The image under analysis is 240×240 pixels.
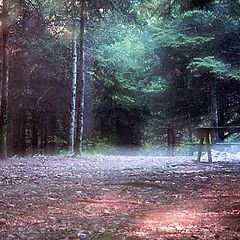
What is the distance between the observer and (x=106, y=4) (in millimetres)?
15031

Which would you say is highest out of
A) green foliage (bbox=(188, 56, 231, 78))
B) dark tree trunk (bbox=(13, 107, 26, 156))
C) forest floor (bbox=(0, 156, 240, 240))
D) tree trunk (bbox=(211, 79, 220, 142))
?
green foliage (bbox=(188, 56, 231, 78))

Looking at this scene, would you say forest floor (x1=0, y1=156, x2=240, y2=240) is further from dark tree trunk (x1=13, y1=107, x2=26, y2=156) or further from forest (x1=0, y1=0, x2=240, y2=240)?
dark tree trunk (x1=13, y1=107, x2=26, y2=156)

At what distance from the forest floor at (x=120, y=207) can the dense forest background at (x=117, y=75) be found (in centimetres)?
911

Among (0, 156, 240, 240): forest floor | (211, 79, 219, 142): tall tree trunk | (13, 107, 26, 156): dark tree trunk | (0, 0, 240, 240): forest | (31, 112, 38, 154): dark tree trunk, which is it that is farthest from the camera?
(31, 112, 38, 154): dark tree trunk

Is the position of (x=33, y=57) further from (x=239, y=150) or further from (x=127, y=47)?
(x=239, y=150)

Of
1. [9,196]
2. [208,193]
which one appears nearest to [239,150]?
[208,193]

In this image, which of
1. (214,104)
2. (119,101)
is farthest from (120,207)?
(119,101)

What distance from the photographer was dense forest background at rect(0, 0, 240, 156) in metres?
17.5

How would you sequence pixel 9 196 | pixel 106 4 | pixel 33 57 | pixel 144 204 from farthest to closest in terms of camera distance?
pixel 33 57, pixel 106 4, pixel 9 196, pixel 144 204

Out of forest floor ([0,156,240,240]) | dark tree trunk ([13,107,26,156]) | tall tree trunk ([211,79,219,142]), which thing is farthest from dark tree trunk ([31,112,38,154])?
forest floor ([0,156,240,240])

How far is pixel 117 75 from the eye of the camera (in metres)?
22.2

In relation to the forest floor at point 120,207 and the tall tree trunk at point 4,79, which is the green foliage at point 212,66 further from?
the forest floor at point 120,207

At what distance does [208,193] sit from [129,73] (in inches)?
662

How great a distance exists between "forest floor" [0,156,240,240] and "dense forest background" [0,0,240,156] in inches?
359
